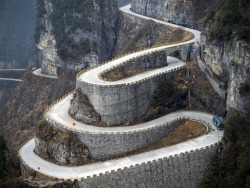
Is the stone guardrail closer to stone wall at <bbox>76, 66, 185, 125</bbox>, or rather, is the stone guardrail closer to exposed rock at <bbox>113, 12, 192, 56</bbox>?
stone wall at <bbox>76, 66, 185, 125</bbox>

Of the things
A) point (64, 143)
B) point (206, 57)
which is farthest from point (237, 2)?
point (64, 143)

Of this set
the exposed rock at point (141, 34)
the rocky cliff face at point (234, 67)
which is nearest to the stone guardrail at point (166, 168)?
the rocky cliff face at point (234, 67)

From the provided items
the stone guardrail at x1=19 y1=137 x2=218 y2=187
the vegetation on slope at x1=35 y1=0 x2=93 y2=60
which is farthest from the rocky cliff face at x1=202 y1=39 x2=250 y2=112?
the vegetation on slope at x1=35 y1=0 x2=93 y2=60

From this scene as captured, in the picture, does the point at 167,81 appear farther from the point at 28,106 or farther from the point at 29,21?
the point at 29,21

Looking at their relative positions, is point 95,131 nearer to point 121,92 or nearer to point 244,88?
point 121,92

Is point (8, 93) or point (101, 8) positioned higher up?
point (101, 8)

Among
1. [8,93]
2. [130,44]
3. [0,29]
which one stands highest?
[130,44]

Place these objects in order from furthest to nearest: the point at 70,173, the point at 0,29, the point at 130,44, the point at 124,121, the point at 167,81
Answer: the point at 0,29 → the point at 130,44 → the point at 167,81 → the point at 124,121 → the point at 70,173

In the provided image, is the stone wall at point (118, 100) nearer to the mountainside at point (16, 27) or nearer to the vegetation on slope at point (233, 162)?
the vegetation on slope at point (233, 162)
